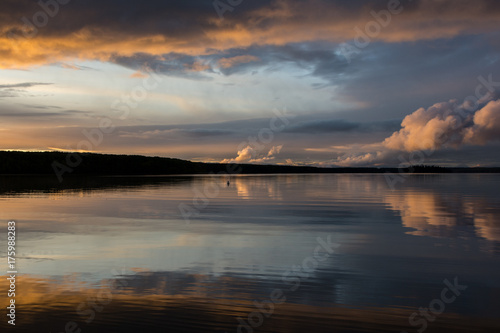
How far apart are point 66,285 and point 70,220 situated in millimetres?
16830

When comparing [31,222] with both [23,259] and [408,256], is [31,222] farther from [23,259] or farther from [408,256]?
[408,256]

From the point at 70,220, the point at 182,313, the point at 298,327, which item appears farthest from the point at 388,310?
the point at 70,220

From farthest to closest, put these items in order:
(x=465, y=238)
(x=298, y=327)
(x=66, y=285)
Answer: (x=465, y=238), (x=66, y=285), (x=298, y=327)

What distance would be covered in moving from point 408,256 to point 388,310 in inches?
282

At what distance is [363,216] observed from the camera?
30.9 meters

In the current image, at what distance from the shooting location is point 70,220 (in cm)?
2845

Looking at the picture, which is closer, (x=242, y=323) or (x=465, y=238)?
(x=242, y=323)

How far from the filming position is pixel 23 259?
1642 cm

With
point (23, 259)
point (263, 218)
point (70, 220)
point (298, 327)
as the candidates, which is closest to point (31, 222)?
point (70, 220)

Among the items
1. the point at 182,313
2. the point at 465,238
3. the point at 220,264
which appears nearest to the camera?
the point at 182,313

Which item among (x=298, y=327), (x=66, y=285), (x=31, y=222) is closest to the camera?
(x=298, y=327)

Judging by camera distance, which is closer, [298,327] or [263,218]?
[298,327]

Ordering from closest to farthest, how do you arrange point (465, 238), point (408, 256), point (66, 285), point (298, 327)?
point (298, 327) < point (66, 285) < point (408, 256) < point (465, 238)

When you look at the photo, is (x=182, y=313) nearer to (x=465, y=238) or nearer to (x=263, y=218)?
(x=465, y=238)
